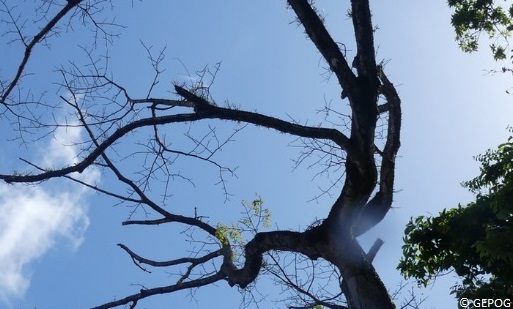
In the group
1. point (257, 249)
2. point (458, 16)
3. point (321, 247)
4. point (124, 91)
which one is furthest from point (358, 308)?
point (458, 16)

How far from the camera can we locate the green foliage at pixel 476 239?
5.56 m

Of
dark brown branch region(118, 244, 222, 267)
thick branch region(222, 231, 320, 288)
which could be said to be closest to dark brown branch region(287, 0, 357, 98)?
thick branch region(222, 231, 320, 288)

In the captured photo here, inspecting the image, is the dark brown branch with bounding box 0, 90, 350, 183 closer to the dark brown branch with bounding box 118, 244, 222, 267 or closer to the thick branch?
the thick branch

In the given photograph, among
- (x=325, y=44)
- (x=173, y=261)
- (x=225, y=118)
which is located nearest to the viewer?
(x=325, y=44)

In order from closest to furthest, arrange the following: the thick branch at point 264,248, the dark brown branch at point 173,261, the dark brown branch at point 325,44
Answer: the dark brown branch at point 325,44
the thick branch at point 264,248
the dark brown branch at point 173,261

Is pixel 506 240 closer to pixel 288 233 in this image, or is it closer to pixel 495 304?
pixel 495 304

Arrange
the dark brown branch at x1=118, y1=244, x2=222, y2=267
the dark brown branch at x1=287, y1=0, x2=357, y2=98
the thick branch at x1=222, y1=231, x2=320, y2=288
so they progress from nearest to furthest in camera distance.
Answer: the dark brown branch at x1=287, y1=0, x2=357, y2=98, the thick branch at x1=222, y1=231, x2=320, y2=288, the dark brown branch at x1=118, y1=244, x2=222, y2=267

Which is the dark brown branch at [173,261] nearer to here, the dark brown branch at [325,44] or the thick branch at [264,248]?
the thick branch at [264,248]

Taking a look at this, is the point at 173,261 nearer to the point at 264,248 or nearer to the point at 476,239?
the point at 264,248

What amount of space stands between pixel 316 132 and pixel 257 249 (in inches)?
53.2

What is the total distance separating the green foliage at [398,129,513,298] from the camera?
5559 mm

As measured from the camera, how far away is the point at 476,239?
6500 mm

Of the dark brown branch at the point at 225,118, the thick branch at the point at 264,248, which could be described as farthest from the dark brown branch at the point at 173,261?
the dark brown branch at the point at 225,118

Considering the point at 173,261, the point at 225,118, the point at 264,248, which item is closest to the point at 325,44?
the point at 225,118
